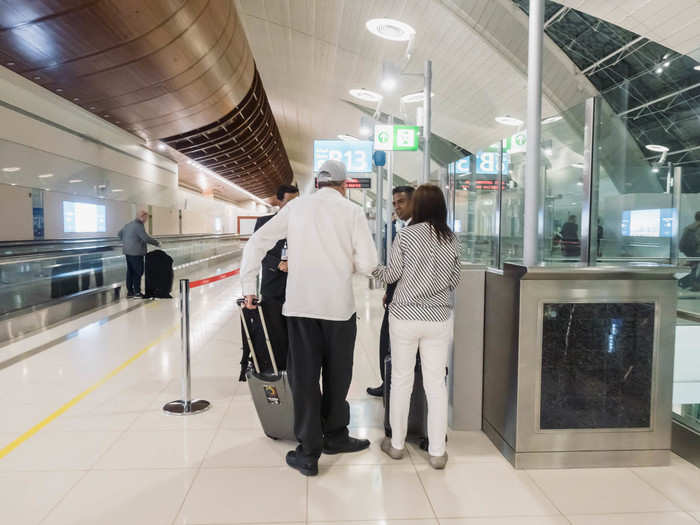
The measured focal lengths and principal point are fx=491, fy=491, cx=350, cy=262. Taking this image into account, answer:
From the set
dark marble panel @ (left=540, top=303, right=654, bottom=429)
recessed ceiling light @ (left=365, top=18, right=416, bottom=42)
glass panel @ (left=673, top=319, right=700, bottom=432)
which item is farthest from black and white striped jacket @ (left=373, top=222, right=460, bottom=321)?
recessed ceiling light @ (left=365, top=18, right=416, bottom=42)

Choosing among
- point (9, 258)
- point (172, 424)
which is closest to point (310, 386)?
point (172, 424)

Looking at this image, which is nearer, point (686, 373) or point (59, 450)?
point (59, 450)

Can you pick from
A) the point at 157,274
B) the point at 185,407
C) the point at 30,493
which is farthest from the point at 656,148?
the point at 157,274

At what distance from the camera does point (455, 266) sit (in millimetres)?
2762

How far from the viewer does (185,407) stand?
3586 millimetres

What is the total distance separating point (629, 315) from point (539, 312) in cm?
55

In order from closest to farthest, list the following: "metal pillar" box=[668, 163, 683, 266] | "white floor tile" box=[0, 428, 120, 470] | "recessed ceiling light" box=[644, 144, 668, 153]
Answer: "white floor tile" box=[0, 428, 120, 470] < "metal pillar" box=[668, 163, 683, 266] < "recessed ceiling light" box=[644, 144, 668, 153]

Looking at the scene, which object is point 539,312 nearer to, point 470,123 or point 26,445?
point 26,445

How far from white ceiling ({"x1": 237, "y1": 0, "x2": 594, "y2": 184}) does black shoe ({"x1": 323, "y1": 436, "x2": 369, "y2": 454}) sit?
9715 mm

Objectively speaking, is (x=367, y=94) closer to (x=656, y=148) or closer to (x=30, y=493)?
(x=656, y=148)

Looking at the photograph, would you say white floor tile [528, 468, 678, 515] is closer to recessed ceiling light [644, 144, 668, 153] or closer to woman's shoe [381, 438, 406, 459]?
woman's shoe [381, 438, 406, 459]

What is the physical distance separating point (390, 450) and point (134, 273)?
313 inches

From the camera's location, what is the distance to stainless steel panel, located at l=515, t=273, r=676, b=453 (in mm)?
2748

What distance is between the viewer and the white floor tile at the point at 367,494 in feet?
7.45
